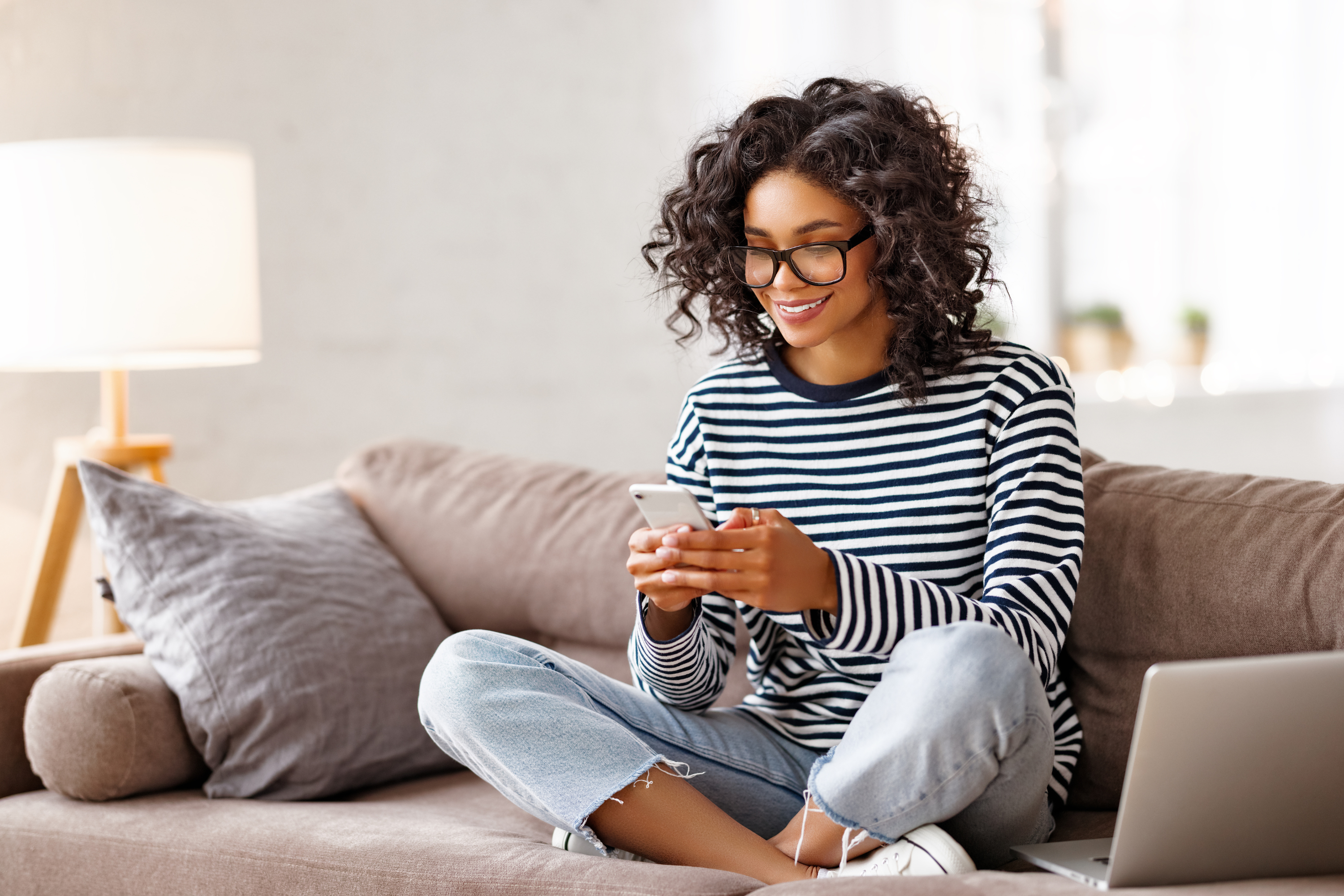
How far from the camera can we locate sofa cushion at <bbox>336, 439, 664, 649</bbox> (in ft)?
5.99

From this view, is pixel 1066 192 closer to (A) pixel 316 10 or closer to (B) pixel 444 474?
(A) pixel 316 10

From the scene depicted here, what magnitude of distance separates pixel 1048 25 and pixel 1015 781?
3732 mm

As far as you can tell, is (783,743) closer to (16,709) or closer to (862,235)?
(862,235)

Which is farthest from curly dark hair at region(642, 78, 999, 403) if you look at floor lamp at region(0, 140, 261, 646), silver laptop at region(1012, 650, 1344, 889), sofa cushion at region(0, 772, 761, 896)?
floor lamp at region(0, 140, 261, 646)

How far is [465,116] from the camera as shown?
2887 millimetres

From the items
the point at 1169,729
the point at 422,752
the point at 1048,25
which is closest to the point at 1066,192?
the point at 1048,25

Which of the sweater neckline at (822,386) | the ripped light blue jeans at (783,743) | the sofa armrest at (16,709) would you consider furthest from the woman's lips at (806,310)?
the sofa armrest at (16,709)

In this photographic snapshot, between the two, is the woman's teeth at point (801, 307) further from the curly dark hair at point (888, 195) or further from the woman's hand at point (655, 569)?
the woman's hand at point (655, 569)

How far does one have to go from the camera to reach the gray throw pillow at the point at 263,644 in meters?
1.54

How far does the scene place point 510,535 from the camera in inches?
75.0

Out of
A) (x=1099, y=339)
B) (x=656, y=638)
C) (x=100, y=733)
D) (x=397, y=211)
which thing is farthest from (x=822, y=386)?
(x=1099, y=339)

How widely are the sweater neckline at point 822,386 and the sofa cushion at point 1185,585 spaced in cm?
33

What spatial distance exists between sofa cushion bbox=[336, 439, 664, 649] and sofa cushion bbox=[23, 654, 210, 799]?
0.50 meters

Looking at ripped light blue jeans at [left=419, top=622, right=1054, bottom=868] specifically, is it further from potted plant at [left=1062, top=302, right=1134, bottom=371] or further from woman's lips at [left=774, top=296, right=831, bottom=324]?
potted plant at [left=1062, top=302, right=1134, bottom=371]
